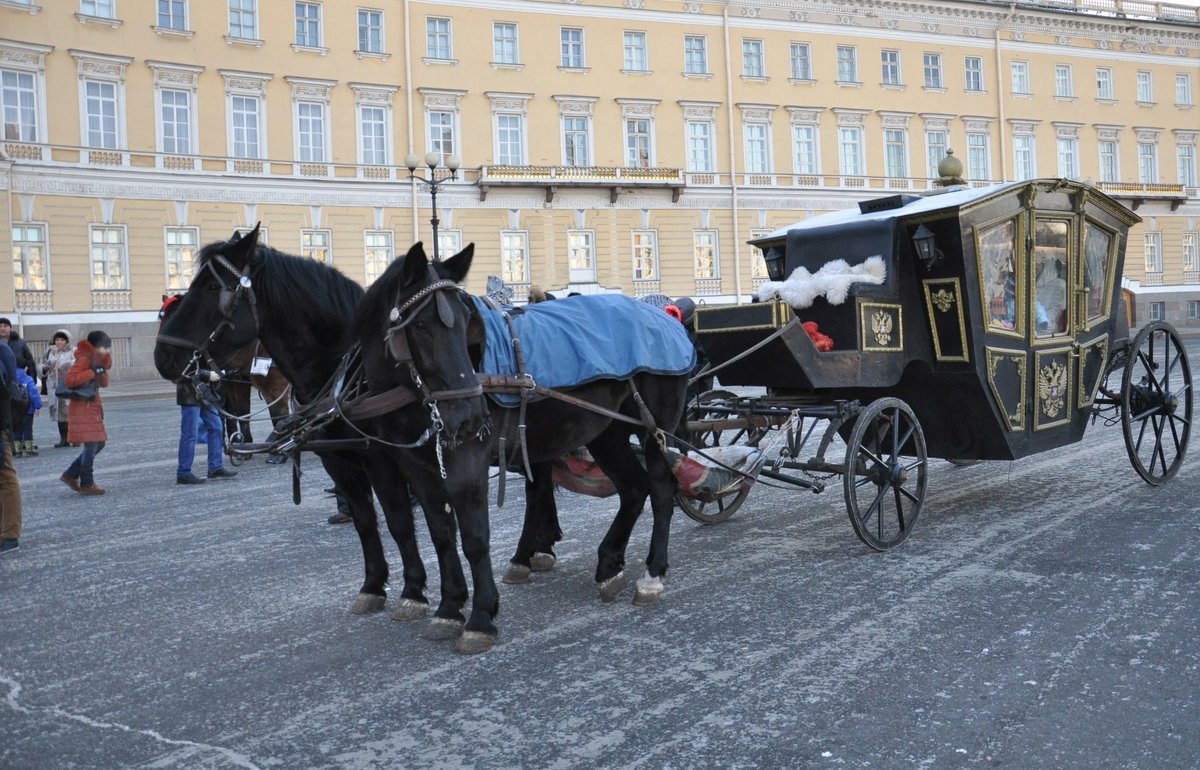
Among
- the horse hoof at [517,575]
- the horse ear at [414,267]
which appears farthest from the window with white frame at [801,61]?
the horse ear at [414,267]

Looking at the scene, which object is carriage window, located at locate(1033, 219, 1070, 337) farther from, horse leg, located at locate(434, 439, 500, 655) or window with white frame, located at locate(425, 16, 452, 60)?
window with white frame, located at locate(425, 16, 452, 60)

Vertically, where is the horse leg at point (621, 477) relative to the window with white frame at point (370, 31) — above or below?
below

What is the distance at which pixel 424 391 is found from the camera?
15.9ft

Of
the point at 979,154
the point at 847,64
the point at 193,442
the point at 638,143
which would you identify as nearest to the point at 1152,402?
the point at 193,442

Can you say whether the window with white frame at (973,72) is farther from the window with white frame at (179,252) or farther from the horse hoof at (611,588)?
the horse hoof at (611,588)

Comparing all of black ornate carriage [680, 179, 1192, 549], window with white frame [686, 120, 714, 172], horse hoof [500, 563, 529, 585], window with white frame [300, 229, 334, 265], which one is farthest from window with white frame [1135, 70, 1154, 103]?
horse hoof [500, 563, 529, 585]

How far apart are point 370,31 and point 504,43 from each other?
4.35 meters

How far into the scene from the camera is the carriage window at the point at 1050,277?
25.5ft

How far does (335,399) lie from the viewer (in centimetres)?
509

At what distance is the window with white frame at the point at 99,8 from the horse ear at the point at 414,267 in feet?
96.5

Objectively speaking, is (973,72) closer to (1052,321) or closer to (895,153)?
(895,153)

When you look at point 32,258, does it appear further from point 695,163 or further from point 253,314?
point 253,314

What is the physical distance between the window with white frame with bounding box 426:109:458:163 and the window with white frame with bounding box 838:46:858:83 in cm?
1478

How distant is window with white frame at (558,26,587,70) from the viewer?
35.9 m
